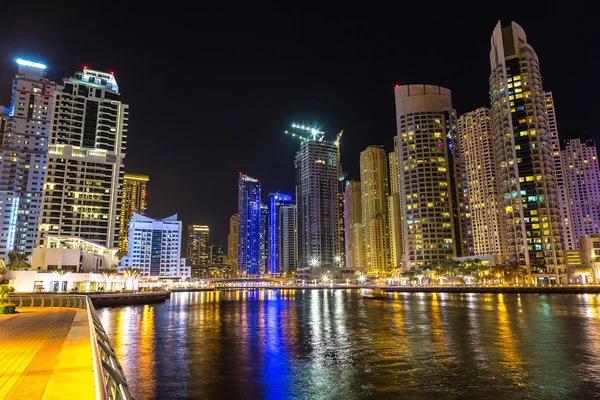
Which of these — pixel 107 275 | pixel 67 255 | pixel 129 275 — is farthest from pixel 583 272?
pixel 67 255

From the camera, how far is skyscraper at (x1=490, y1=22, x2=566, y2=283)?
171875 millimetres

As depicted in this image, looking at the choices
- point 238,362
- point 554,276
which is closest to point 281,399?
point 238,362

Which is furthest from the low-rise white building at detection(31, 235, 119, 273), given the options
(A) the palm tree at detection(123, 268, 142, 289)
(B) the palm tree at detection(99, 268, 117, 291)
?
(A) the palm tree at detection(123, 268, 142, 289)

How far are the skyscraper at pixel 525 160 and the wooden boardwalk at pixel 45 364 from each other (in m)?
187

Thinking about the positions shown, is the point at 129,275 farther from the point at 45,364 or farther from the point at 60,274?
the point at 45,364

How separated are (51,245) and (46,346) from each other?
115 metres

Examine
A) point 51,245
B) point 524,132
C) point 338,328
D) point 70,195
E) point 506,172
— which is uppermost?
point 524,132

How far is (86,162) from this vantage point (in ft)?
549

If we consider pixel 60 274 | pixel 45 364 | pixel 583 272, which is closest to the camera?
pixel 45 364

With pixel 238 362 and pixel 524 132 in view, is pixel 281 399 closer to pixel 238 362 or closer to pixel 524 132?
pixel 238 362

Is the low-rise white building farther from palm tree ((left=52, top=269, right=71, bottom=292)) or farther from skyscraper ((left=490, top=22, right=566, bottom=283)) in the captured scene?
skyscraper ((left=490, top=22, right=566, bottom=283))

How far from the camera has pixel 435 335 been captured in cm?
4575

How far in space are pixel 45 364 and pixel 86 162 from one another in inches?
6714

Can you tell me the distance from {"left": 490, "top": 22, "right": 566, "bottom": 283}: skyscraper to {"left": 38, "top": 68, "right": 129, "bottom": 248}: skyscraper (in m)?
178
